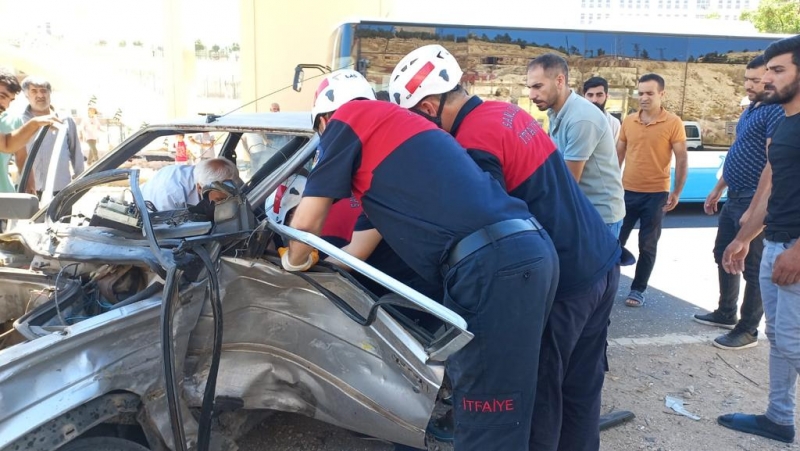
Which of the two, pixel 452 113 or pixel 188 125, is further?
pixel 188 125

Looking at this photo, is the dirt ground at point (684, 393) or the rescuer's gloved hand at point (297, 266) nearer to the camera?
the rescuer's gloved hand at point (297, 266)

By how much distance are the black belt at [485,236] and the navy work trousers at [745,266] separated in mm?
2682

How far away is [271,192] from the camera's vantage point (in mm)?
2508

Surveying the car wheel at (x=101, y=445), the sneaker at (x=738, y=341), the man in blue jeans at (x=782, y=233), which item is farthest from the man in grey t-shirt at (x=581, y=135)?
the car wheel at (x=101, y=445)

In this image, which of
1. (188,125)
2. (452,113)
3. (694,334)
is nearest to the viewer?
(452,113)

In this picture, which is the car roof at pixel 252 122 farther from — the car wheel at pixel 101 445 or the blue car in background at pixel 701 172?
the blue car in background at pixel 701 172

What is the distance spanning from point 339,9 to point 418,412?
15076 millimetres

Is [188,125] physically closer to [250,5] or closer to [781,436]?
[781,436]

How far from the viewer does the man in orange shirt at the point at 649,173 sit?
4902 millimetres

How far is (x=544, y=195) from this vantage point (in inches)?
84.3

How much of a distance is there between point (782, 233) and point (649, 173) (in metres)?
2.23

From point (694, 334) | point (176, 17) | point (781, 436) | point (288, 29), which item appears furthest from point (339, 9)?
point (781, 436)

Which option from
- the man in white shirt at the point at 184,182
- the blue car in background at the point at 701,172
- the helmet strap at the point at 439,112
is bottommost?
the blue car in background at the point at 701,172

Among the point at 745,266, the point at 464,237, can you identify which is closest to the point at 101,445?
the point at 464,237
